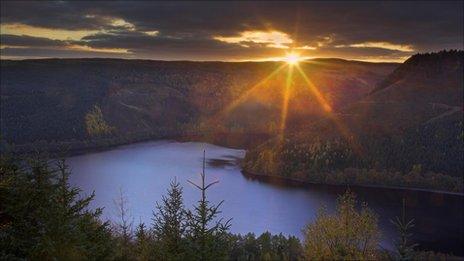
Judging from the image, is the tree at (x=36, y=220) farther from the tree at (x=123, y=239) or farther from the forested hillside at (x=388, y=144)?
the forested hillside at (x=388, y=144)

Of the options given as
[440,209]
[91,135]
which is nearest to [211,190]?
[440,209]

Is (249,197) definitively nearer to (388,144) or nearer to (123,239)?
(388,144)

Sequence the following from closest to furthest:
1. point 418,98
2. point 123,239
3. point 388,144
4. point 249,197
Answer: point 123,239 → point 249,197 → point 388,144 → point 418,98

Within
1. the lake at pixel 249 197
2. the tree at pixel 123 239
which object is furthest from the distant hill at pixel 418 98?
the tree at pixel 123 239

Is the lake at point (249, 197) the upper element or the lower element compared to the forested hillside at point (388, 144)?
lower

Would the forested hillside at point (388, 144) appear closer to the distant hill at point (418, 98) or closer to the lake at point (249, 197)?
the distant hill at point (418, 98)

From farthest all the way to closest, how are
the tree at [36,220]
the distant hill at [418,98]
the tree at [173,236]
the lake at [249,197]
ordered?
the distant hill at [418,98] < the lake at [249,197] < the tree at [173,236] < the tree at [36,220]

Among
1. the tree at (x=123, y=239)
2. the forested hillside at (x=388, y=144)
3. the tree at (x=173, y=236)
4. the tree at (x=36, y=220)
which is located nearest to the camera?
the tree at (x=36, y=220)

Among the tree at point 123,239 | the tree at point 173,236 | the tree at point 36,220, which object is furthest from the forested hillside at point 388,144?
the tree at point 36,220

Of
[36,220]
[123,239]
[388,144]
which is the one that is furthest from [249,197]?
[36,220]

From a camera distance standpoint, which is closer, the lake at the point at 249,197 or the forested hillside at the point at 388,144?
the lake at the point at 249,197

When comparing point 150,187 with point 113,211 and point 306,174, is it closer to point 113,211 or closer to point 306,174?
point 113,211
